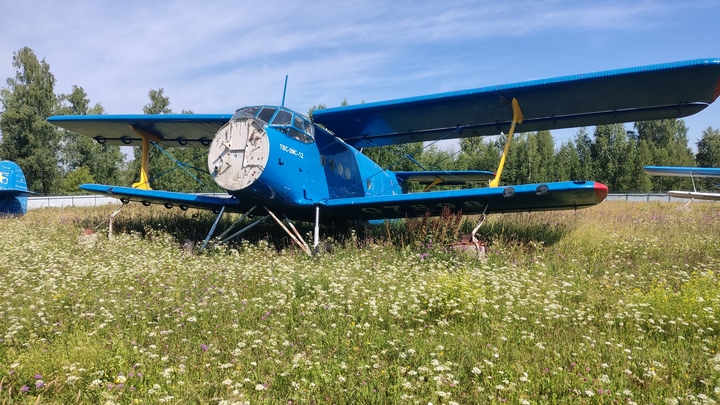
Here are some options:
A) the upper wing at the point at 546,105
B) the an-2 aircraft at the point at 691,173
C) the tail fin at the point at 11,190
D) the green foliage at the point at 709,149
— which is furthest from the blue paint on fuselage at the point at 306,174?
the green foliage at the point at 709,149

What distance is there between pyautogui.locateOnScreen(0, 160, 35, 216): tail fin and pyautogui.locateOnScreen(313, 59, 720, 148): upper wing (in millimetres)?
13006

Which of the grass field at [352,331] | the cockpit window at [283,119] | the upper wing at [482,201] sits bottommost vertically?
the grass field at [352,331]

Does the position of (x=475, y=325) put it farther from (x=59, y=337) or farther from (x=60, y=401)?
(x=59, y=337)

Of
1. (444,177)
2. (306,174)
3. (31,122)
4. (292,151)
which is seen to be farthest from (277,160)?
(31,122)

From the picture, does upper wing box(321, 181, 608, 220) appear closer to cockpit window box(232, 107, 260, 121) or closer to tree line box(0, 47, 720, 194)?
cockpit window box(232, 107, 260, 121)

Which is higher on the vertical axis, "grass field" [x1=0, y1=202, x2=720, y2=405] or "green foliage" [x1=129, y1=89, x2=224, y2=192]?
"green foliage" [x1=129, y1=89, x2=224, y2=192]

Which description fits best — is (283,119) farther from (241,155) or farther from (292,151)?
(241,155)

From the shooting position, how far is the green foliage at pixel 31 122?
48.2 metres

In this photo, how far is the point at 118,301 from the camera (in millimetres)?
5215

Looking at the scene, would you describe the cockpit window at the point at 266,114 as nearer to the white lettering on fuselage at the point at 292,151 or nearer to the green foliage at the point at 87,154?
the white lettering on fuselage at the point at 292,151

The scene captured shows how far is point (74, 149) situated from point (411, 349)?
65.5 metres

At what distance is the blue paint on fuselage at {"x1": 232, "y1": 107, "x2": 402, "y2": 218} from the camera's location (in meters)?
8.88

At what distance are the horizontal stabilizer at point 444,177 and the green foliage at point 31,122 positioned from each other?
156 ft

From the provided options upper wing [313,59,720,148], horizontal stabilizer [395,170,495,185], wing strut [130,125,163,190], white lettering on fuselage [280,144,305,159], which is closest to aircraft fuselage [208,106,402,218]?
white lettering on fuselage [280,144,305,159]
